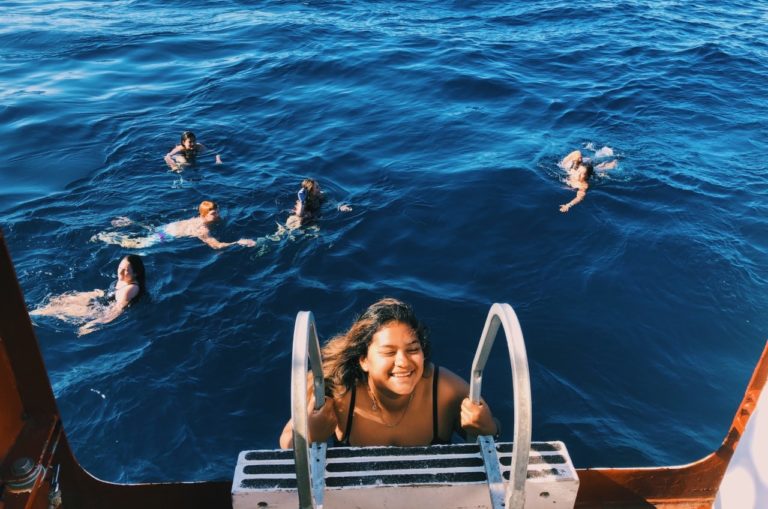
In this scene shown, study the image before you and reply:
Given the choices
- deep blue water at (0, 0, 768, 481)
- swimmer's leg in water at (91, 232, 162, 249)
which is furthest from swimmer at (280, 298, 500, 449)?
swimmer's leg in water at (91, 232, 162, 249)

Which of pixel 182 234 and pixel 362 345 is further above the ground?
pixel 362 345

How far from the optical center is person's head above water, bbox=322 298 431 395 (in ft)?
11.3

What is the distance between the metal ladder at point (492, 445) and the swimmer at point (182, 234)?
6.74m

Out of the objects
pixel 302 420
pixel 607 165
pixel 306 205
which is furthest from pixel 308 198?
pixel 302 420

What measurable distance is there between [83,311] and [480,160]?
6803mm

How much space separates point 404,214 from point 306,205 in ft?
4.88

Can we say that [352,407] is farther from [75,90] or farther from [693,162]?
[75,90]

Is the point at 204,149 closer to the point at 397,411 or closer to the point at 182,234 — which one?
the point at 182,234

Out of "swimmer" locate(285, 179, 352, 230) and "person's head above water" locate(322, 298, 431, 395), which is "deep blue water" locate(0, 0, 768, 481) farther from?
"person's head above water" locate(322, 298, 431, 395)

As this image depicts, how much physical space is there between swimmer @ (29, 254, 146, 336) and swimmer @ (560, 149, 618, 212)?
5.99 meters

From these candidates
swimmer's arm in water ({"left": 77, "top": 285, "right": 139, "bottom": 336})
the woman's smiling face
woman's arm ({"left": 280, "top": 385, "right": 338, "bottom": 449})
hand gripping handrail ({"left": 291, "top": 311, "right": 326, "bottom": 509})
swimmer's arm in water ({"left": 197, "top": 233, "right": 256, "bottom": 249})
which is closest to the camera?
hand gripping handrail ({"left": 291, "top": 311, "right": 326, "bottom": 509})

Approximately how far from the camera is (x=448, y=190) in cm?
1055

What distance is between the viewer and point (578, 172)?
10.4m

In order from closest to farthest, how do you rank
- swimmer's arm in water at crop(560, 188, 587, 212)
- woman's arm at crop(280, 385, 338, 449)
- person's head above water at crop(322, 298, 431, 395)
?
woman's arm at crop(280, 385, 338, 449), person's head above water at crop(322, 298, 431, 395), swimmer's arm in water at crop(560, 188, 587, 212)
